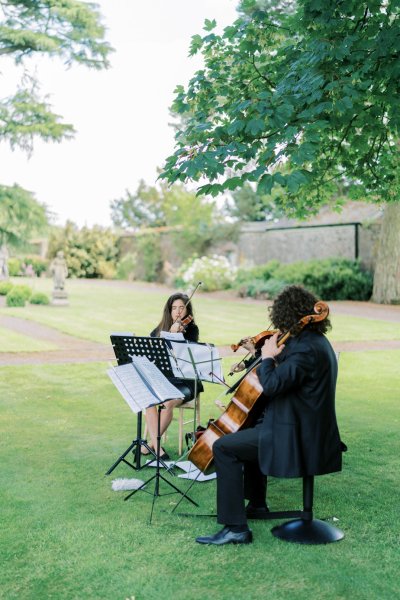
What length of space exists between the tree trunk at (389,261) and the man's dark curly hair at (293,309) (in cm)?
2143

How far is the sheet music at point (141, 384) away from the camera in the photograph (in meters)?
4.89

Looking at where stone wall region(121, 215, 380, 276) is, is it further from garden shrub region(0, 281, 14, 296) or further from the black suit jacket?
the black suit jacket

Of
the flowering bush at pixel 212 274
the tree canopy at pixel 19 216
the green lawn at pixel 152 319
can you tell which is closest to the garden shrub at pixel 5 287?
the green lawn at pixel 152 319

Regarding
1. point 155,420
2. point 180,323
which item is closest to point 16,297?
point 180,323

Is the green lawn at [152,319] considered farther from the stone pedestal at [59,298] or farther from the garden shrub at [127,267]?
the garden shrub at [127,267]

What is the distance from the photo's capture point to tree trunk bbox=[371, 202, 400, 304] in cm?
2503

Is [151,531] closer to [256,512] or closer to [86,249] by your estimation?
[256,512]

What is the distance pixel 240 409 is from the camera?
15.4ft

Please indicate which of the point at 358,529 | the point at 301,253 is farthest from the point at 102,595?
the point at 301,253

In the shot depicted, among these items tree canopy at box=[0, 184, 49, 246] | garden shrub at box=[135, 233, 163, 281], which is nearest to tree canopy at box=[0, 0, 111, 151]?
tree canopy at box=[0, 184, 49, 246]

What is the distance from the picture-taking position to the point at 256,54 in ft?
25.7

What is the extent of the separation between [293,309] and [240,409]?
0.79m

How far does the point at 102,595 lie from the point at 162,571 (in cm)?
42

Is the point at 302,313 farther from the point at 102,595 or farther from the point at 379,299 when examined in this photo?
the point at 379,299
